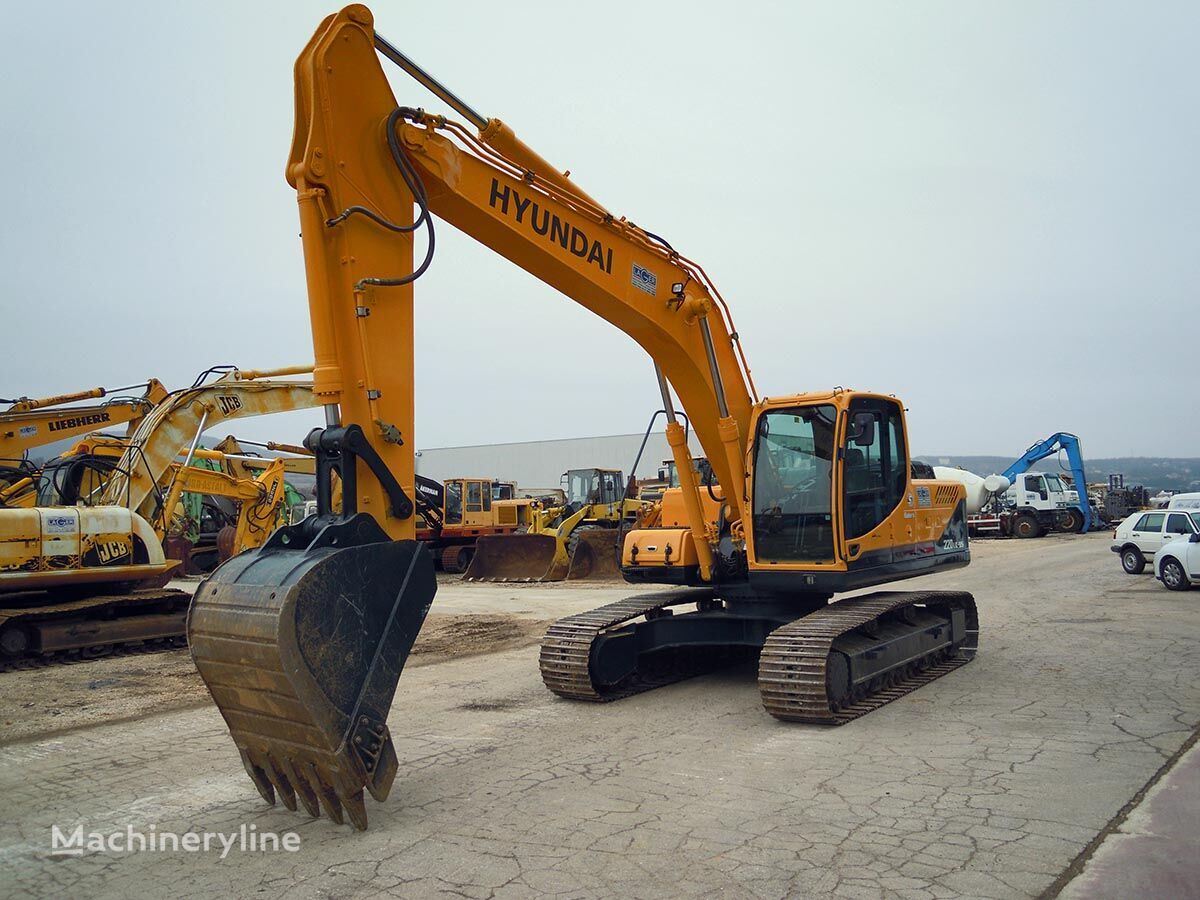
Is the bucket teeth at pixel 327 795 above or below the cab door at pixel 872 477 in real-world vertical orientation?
below

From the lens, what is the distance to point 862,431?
750 centimetres

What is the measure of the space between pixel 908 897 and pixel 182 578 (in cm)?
2347

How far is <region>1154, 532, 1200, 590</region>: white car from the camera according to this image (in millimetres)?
15828

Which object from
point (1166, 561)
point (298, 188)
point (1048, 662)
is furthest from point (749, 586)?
point (1166, 561)

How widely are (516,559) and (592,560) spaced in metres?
1.92

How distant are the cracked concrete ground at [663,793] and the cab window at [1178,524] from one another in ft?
36.1

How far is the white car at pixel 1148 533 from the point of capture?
18.5 m

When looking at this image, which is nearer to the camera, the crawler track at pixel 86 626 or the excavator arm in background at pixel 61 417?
the crawler track at pixel 86 626

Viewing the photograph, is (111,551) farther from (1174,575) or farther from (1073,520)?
(1073,520)

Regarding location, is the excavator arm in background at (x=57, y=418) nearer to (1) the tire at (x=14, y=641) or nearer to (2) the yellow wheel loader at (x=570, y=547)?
(1) the tire at (x=14, y=641)

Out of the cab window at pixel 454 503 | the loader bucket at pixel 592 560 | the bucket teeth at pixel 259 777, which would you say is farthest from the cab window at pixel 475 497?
the bucket teeth at pixel 259 777

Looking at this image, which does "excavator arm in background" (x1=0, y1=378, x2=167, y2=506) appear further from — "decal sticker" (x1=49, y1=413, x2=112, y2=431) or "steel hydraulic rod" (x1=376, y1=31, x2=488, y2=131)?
"steel hydraulic rod" (x1=376, y1=31, x2=488, y2=131)

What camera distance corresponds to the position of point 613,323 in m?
7.70

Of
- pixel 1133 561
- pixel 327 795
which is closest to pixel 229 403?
pixel 327 795
